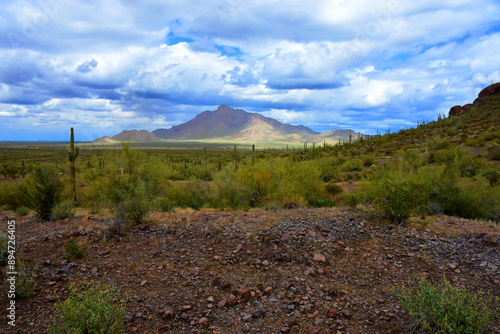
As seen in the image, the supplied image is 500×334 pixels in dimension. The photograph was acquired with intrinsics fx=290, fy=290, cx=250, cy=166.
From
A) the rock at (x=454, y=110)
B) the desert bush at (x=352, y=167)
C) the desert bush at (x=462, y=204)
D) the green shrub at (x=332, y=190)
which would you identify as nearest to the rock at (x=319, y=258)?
the desert bush at (x=462, y=204)

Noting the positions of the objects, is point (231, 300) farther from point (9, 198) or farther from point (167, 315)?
point (9, 198)

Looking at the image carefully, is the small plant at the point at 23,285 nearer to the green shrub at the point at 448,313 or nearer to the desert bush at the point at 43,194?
the desert bush at the point at 43,194

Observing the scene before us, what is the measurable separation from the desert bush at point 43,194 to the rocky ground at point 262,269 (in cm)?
289

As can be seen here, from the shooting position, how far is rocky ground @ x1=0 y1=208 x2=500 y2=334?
4719 millimetres

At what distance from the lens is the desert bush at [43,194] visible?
439 inches

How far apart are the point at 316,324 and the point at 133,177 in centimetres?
1559

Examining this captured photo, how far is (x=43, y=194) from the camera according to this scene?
11.3 meters

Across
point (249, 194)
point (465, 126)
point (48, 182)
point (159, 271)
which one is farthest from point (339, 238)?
point (465, 126)

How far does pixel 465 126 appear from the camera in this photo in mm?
45250

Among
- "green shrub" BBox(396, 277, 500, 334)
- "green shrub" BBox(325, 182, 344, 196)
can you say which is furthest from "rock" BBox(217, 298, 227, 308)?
"green shrub" BBox(325, 182, 344, 196)

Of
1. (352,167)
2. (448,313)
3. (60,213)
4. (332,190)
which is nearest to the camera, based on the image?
(448,313)

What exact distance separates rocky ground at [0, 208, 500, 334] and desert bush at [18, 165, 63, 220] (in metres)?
2.89

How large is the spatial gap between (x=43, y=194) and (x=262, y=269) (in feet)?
32.4

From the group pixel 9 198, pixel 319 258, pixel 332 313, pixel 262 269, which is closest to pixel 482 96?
pixel 319 258
